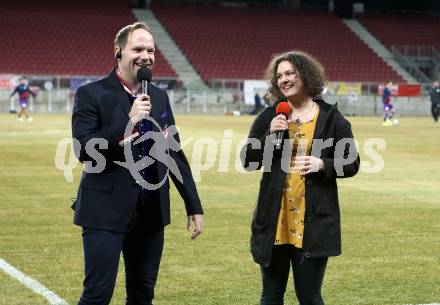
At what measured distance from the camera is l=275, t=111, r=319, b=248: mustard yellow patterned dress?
4.80m

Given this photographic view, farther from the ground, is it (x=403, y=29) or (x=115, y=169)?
(x=403, y=29)

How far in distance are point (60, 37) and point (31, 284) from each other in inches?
1833

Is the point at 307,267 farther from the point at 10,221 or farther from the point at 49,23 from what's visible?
the point at 49,23

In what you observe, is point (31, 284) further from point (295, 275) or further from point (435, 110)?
point (435, 110)

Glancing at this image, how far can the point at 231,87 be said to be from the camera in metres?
49.9

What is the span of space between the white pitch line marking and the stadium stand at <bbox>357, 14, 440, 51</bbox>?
183 feet

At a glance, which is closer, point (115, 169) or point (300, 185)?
point (115, 169)

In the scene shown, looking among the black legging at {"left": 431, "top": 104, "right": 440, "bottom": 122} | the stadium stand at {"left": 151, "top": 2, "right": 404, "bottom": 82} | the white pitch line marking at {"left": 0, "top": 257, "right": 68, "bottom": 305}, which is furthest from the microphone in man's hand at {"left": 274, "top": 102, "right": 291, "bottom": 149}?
the stadium stand at {"left": 151, "top": 2, "right": 404, "bottom": 82}

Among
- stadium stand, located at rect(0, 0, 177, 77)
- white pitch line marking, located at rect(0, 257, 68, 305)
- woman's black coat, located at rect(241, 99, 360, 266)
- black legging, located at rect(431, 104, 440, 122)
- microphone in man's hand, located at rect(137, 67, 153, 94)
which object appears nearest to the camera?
microphone in man's hand, located at rect(137, 67, 153, 94)

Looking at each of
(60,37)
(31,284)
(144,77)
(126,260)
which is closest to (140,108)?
(144,77)

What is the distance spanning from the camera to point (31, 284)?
717 centimetres

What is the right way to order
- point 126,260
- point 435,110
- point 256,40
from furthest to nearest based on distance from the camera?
point 256,40
point 435,110
point 126,260

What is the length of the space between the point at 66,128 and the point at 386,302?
964 inches

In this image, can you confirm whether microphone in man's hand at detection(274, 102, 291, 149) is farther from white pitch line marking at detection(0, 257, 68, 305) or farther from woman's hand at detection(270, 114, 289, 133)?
white pitch line marking at detection(0, 257, 68, 305)
